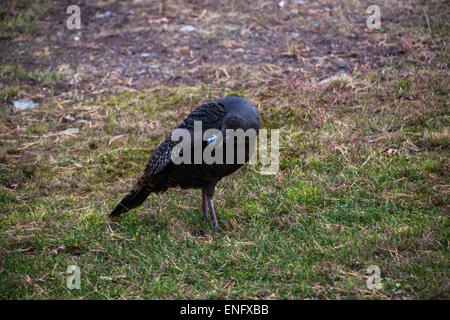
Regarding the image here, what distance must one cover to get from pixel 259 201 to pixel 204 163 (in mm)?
935

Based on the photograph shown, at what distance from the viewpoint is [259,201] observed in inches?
208

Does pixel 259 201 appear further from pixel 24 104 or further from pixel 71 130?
pixel 24 104

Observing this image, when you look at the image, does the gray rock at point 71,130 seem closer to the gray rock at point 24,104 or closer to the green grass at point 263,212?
the green grass at point 263,212

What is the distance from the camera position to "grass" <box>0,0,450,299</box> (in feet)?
13.5

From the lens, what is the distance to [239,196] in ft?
17.9

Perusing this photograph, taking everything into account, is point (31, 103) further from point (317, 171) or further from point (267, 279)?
point (267, 279)

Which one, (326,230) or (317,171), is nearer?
(326,230)

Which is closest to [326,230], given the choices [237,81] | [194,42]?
[237,81]

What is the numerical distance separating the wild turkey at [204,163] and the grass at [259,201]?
29cm

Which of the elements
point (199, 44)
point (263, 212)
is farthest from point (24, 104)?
point (263, 212)

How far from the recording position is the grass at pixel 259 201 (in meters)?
4.12

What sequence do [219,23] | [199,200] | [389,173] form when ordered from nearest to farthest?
[389,173], [199,200], [219,23]
